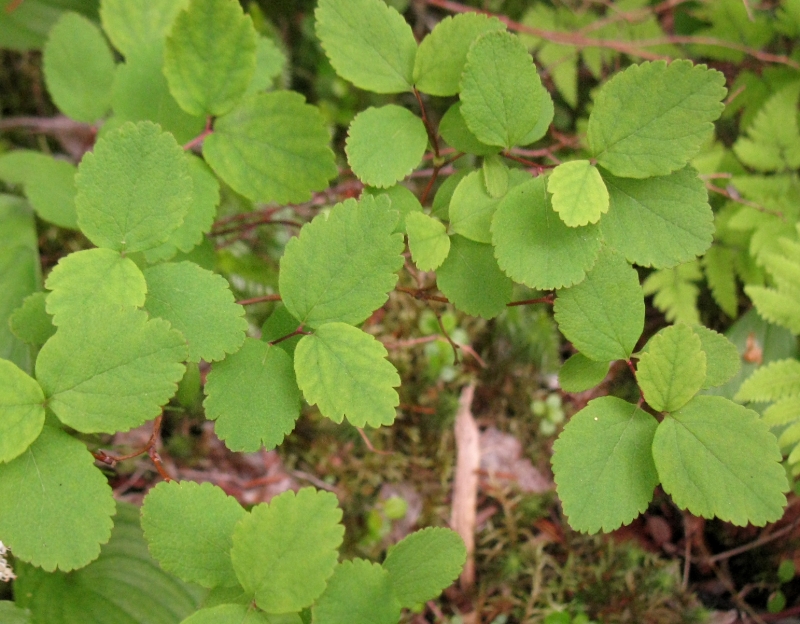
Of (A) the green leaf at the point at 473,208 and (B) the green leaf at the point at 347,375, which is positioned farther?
(A) the green leaf at the point at 473,208

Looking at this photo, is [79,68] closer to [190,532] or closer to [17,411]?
[17,411]

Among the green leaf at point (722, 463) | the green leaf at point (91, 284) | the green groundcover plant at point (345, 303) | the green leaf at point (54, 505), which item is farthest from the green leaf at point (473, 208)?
the green leaf at point (54, 505)

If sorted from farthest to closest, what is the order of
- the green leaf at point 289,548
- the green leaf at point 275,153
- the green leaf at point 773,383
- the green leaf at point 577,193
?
the green leaf at point 773,383
the green leaf at point 275,153
the green leaf at point 577,193
the green leaf at point 289,548

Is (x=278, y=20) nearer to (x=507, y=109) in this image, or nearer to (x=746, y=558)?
(x=507, y=109)

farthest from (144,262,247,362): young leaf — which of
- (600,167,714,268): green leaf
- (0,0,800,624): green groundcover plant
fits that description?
(600,167,714,268): green leaf

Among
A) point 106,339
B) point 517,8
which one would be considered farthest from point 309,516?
point 517,8

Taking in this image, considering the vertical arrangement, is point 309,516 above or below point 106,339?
below

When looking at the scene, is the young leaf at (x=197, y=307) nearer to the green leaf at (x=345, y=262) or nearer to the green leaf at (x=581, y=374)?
the green leaf at (x=345, y=262)
